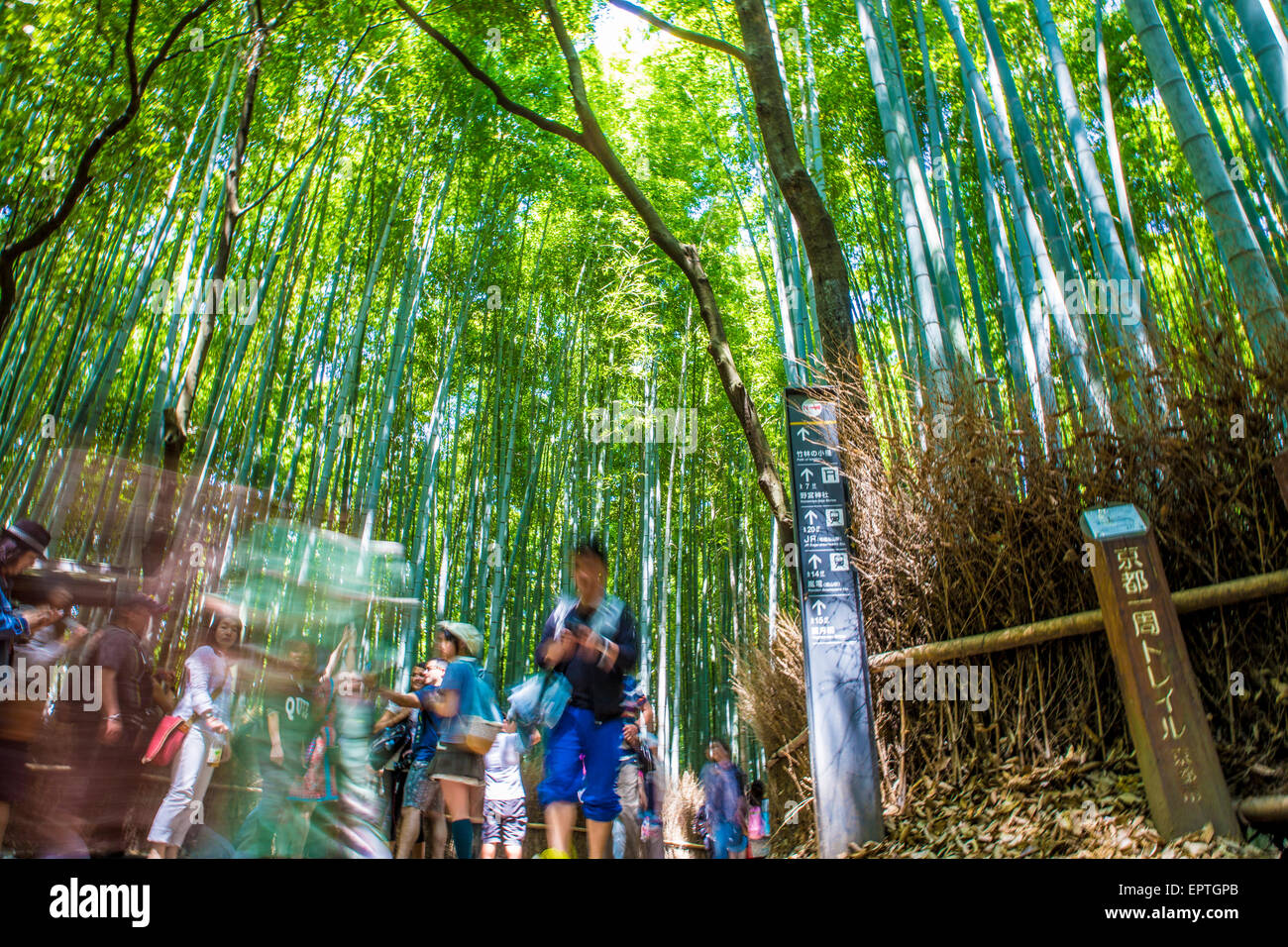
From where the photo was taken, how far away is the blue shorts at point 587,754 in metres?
2.36

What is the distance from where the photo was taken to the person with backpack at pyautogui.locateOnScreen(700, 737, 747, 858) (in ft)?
16.2

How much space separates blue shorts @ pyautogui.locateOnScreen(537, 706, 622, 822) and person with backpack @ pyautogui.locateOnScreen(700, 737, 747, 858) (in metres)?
2.89

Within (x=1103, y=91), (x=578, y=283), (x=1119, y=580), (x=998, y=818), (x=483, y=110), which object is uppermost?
(x=483, y=110)

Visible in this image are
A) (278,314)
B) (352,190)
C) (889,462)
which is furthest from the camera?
(352,190)

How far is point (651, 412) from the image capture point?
909 centimetres

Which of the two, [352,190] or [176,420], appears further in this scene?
[352,190]

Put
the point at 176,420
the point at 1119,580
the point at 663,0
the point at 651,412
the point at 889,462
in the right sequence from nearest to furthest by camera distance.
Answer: the point at 1119,580
the point at 889,462
the point at 176,420
the point at 663,0
the point at 651,412

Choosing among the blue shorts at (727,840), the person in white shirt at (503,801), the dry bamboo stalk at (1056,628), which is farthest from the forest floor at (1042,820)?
the blue shorts at (727,840)

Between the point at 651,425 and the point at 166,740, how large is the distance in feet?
20.2

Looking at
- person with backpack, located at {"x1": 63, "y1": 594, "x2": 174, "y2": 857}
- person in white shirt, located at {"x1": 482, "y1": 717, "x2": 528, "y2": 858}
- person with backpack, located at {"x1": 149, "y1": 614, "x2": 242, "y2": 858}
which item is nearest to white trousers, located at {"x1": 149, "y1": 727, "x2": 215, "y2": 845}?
person with backpack, located at {"x1": 149, "y1": 614, "x2": 242, "y2": 858}

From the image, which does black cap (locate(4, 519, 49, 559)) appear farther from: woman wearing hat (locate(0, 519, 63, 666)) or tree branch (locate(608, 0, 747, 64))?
tree branch (locate(608, 0, 747, 64))

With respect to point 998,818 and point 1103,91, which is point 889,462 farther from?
point 1103,91

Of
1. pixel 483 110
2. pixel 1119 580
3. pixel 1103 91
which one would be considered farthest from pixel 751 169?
pixel 1119 580
